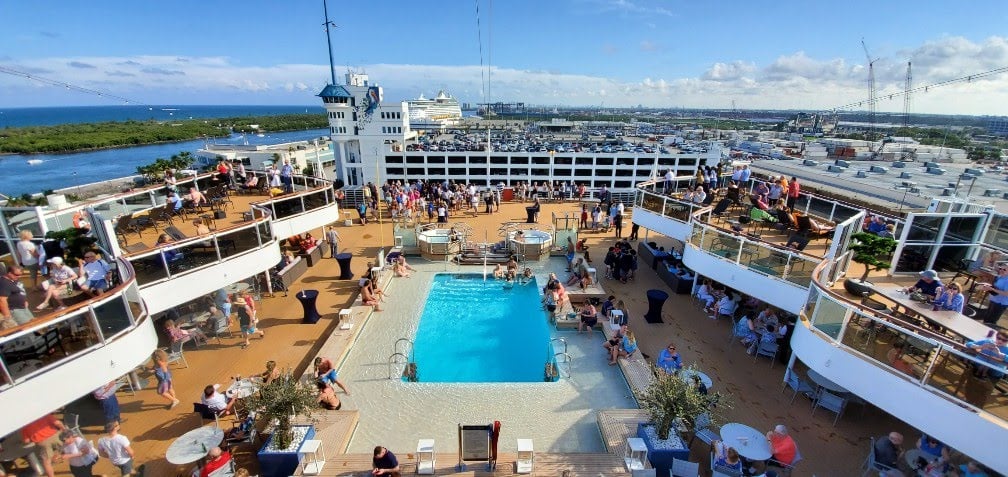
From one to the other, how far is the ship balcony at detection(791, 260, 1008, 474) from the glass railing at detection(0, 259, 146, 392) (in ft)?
42.7

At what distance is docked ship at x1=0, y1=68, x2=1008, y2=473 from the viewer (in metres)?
6.22

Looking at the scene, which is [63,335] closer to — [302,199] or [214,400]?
[214,400]

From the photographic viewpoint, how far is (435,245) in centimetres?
1670

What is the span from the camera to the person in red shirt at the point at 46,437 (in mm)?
6684

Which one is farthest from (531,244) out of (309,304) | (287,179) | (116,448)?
(116,448)

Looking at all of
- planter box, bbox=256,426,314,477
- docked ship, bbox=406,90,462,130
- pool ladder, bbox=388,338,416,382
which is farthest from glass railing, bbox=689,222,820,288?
docked ship, bbox=406,90,462,130

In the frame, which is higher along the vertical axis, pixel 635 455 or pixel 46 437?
pixel 46 437

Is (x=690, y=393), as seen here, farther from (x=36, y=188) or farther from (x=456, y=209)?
(x=36, y=188)

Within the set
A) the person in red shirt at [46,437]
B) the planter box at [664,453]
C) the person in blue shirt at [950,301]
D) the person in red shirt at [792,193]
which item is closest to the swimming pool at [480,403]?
the planter box at [664,453]

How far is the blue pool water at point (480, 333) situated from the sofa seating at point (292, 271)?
4763mm

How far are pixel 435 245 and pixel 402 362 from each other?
23.1ft

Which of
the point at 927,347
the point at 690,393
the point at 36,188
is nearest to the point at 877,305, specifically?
the point at 927,347

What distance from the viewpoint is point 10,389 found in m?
6.18

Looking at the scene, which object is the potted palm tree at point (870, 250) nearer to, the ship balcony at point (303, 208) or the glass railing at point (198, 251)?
the glass railing at point (198, 251)
